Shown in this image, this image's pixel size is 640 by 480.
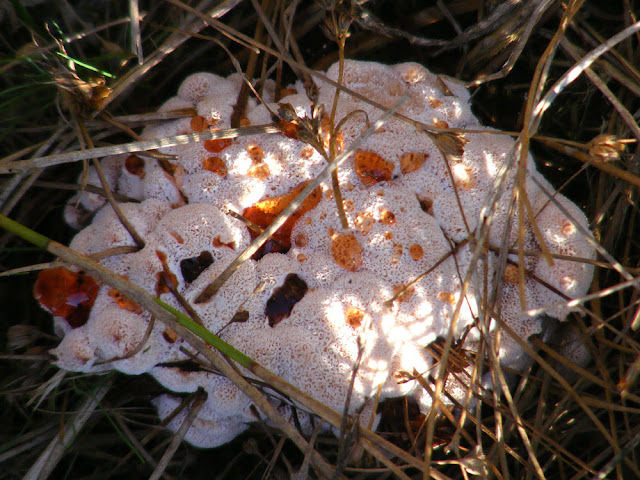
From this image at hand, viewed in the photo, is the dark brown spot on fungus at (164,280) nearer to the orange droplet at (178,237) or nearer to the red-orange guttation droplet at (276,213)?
the orange droplet at (178,237)

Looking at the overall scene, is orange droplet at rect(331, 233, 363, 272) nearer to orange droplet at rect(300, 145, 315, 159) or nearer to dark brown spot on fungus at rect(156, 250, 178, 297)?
orange droplet at rect(300, 145, 315, 159)

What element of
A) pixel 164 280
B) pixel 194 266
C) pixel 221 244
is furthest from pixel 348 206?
pixel 164 280

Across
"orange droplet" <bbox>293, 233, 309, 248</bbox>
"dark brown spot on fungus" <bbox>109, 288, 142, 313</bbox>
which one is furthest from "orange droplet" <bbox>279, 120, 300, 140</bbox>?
"dark brown spot on fungus" <bbox>109, 288, 142, 313</bbox>

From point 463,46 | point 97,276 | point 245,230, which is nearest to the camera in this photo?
point 97,276

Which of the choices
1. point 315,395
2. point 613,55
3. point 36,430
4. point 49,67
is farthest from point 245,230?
point 613,55

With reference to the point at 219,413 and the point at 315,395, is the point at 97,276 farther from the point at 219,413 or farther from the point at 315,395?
the point at 315,395

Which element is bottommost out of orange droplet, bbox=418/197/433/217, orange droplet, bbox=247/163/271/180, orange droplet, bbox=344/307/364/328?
orange droplet, bbox=344/307/364/328
